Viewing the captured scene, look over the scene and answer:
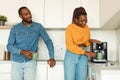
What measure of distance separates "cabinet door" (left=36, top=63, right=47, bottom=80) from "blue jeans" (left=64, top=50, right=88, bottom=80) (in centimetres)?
61

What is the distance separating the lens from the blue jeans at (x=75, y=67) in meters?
2.88

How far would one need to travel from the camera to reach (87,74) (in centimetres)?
301

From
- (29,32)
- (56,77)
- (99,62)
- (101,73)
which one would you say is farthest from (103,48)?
(101,73)

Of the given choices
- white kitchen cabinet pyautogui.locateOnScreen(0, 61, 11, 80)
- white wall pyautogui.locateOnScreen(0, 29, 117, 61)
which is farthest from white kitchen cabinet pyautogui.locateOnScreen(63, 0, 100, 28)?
white kitchen cabinet pyautogui.locateOnScreen(0, 61, 11, 80)

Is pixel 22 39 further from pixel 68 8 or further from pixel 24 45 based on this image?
pixel 68 8

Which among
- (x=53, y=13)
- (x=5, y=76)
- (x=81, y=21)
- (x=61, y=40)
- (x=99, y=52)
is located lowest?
(x=5, y=76)

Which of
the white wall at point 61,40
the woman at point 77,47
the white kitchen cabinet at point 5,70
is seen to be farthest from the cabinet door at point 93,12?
the white kitchen cabinet at point 5,70

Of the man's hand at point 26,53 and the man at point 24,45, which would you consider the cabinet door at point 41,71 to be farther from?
the man's hand at point 26,53

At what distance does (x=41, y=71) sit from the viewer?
3469 millimetres

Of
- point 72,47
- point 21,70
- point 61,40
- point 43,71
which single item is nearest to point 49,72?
point 43,71

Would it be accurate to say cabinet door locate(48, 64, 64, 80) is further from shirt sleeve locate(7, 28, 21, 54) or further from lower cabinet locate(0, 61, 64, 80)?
shirt sleeve locate(7, 28, 21, 54)

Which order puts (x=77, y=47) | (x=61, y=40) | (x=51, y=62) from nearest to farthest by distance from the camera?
1. (x=77, y=47)
2. (x=51, y=62)
3. (x=61, y=40)

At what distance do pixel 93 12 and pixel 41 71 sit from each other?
114 centimetres

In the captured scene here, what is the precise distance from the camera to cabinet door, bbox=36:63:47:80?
345cm
